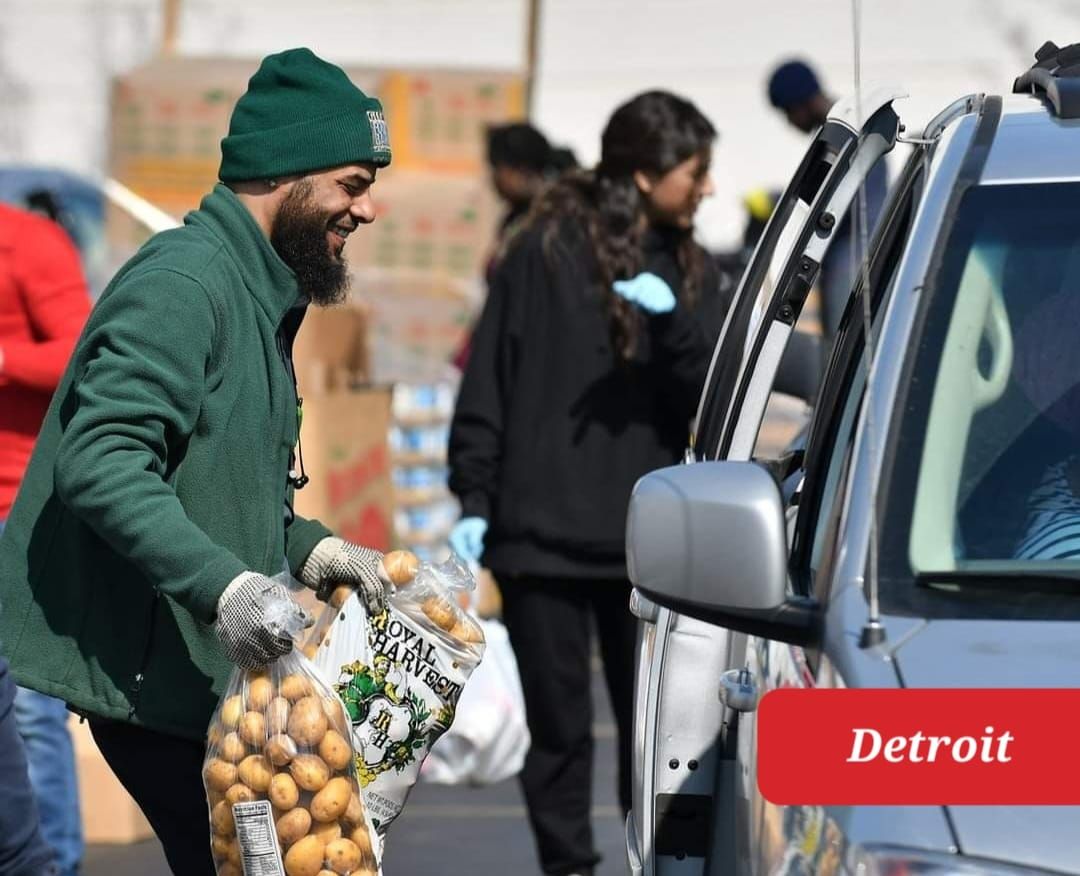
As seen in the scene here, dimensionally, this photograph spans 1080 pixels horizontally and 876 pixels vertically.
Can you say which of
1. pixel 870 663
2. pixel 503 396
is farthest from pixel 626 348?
pixel 870 663

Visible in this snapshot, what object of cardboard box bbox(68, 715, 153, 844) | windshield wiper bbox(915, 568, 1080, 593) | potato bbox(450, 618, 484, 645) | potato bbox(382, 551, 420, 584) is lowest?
cardboard box bbox(68, 715, 153, 844)

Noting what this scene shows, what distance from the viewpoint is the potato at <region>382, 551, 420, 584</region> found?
354 cm

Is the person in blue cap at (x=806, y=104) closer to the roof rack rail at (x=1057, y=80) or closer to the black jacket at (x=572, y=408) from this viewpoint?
the black jacket at (x=572, y=408)

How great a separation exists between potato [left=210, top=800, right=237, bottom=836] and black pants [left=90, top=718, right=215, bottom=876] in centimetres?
19

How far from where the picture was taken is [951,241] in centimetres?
288

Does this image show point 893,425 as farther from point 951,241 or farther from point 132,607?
point 132,607

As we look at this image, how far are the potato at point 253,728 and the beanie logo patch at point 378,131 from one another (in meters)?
0.96

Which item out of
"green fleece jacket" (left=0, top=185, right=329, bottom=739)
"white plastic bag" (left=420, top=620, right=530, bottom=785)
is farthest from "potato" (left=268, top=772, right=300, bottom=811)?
"white plastic bag" (left=420, top=620, right=530, bottom=785)

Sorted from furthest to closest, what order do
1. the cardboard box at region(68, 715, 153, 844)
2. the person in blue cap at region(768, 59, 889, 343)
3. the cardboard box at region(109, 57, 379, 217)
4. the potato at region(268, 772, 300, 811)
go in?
the cardboard box at region(109, 57, 379, 217), the person in blue cap at region(768, 59, 889, 343), the cardboard box at region(68, 715, 153, 844), the potato at region(268, 772, 300, 811)

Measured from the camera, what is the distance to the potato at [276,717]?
319 cm

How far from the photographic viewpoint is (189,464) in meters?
3.33

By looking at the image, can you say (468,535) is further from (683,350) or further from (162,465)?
(162,465)

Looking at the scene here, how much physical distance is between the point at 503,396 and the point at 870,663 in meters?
3.17

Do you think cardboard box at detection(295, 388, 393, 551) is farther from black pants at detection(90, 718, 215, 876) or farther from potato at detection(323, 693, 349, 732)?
potato at detection(323, 693, 349, 732)
